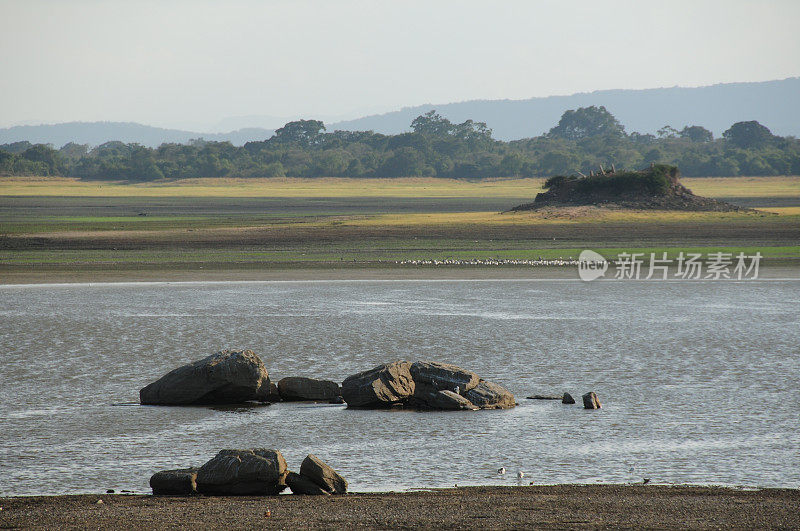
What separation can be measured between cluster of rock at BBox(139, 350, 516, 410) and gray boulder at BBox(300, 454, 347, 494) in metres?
4.32

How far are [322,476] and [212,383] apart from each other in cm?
533

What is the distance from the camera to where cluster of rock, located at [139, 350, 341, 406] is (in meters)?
14.9

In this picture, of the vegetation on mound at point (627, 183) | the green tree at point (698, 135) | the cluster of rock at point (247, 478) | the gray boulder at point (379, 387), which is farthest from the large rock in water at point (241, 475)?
the green tree at point (698, 135)

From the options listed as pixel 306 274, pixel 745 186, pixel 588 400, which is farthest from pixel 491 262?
pixel 745 186

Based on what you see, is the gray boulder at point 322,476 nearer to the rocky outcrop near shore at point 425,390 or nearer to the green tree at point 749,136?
the rocky outcrop near shore at point 425,390

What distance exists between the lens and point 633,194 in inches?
2445

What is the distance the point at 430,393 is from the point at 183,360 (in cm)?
602

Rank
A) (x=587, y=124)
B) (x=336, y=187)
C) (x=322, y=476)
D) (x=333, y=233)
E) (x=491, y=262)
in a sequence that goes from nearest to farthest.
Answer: (x=322, y=476), (x=491, y=262), (x=333, y=233), (x=336, y=187), (x=587, y=124)

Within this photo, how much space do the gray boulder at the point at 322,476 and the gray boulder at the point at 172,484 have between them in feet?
3.92

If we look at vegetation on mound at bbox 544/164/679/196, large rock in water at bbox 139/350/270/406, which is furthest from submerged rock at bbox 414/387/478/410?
vegetation on mound at bbox 544/164/679/196

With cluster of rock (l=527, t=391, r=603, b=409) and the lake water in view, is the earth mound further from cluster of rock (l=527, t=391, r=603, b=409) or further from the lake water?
cluster of rock (l=527, t=391, r=603, b=409)

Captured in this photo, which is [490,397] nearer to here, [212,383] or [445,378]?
[445,378]

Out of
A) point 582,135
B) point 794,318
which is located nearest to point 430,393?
point 794,318

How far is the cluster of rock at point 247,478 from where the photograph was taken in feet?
33.2
